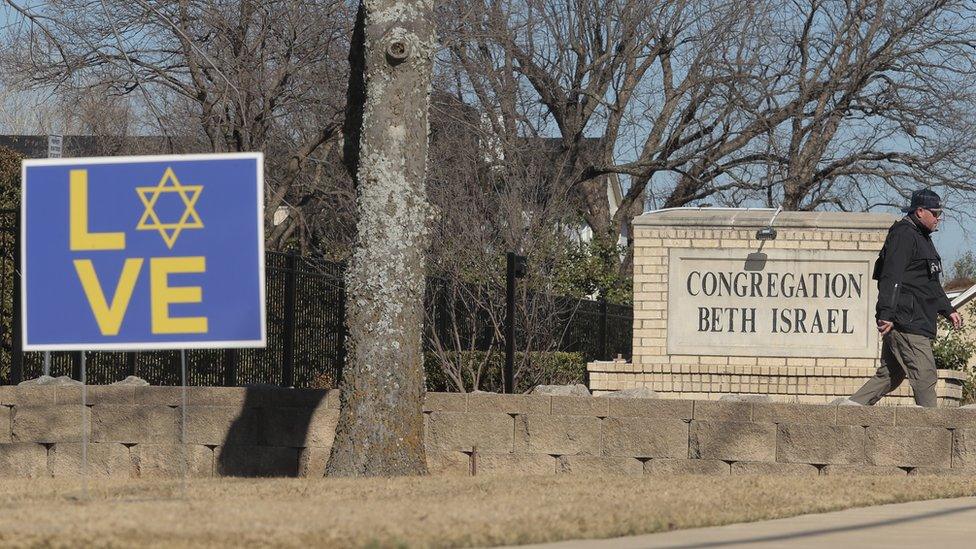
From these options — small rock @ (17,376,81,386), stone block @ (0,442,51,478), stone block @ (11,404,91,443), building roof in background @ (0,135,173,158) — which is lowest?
stone block @ (0,442,51,478)

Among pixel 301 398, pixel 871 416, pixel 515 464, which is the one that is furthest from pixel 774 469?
pixel 301 398

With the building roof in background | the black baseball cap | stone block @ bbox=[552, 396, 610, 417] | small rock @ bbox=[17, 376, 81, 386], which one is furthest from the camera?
the building roof in background

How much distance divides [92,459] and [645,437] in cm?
417

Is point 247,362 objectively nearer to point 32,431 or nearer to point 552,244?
point 32,431

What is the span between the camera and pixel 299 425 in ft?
36.0

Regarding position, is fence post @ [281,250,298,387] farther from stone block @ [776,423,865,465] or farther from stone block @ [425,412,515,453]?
stone block @ [776,423,865,465]

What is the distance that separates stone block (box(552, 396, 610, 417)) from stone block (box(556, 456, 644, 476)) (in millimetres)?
314

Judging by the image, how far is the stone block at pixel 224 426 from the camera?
11.1 meters

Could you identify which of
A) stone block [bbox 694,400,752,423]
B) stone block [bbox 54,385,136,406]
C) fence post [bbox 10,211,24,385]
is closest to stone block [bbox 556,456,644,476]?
stone block [bbox 694,400,752,423]

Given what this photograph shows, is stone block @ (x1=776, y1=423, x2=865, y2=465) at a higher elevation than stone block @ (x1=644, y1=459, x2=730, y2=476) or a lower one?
higher

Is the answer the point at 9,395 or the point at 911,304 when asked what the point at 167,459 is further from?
the point at 911,304

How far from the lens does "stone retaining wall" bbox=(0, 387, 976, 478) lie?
10195 millimetres

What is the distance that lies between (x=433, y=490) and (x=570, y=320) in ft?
32.4

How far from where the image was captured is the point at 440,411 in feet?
35.5
